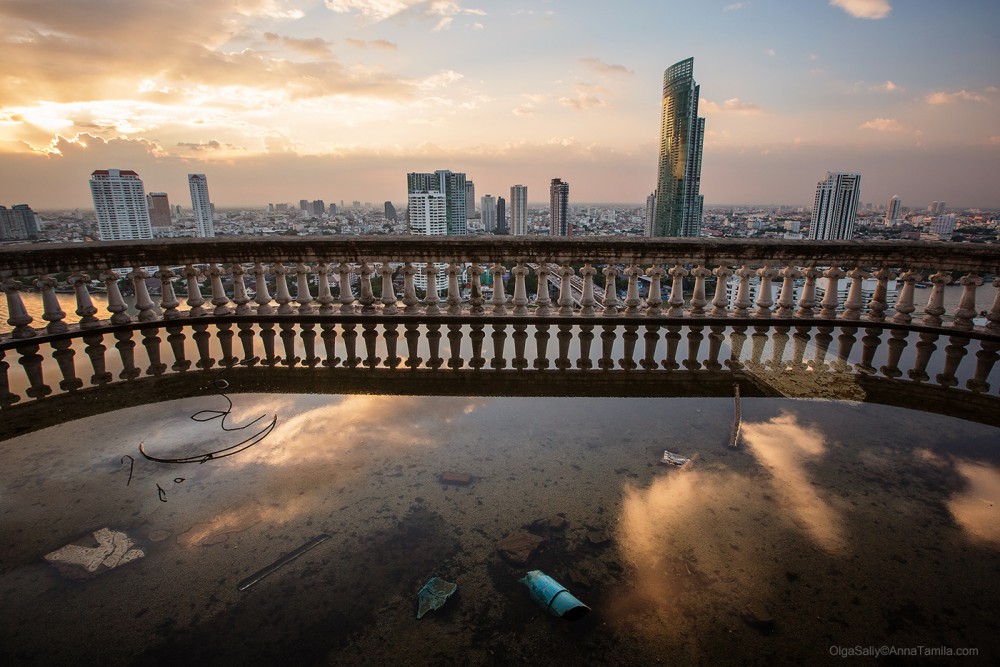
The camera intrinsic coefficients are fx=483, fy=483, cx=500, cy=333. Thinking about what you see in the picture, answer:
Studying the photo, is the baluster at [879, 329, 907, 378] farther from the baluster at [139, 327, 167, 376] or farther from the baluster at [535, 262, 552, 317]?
the baluster at [139, 327, 167, 376]

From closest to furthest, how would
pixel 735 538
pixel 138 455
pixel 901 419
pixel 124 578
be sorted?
1. pixel 124 578
2. pixel 735 538
3. pixel 138 455
4. pixel 901 419

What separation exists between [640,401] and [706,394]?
2.01 feet

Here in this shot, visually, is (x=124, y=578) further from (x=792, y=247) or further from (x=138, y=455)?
(x=792, y=247)

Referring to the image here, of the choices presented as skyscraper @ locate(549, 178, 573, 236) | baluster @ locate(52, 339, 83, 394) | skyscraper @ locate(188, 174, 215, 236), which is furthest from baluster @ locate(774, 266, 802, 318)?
skyscraper @ locate(549, 178, 573, 236)

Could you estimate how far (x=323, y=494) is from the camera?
2.58 metres

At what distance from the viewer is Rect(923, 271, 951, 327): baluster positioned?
18.9 feet

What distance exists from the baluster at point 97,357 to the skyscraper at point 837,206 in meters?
18.3

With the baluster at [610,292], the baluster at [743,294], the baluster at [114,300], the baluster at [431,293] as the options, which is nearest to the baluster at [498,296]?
the baluster at [431,293]

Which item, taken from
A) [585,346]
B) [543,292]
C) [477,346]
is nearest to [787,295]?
[585,346]

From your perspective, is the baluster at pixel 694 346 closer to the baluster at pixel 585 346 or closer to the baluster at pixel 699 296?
the baluster at pixel 699 296

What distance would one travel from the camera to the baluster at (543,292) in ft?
20.1

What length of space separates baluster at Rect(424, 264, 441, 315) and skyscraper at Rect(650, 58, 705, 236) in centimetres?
5426

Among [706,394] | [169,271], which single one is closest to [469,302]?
[706,394]

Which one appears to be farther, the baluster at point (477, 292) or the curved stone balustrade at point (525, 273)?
the baluster at point (477, 292)
